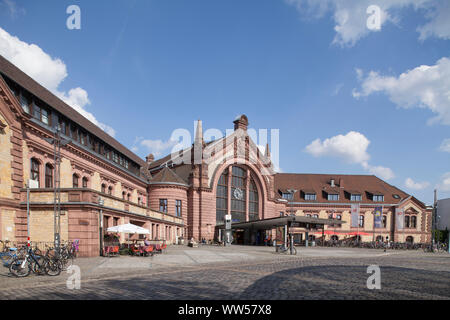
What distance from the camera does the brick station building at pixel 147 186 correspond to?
67.1 feet

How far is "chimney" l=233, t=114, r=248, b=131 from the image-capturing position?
55716mm

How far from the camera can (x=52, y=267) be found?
43.1 ft

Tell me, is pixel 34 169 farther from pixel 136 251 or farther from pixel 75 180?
pixel 136 251

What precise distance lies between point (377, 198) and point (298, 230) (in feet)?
57.9

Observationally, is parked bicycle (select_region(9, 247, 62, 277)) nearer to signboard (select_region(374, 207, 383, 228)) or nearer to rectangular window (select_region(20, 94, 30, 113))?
rectangular window (select_region(20, 94, 30, 113))

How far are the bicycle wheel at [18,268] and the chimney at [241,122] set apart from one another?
4519cm

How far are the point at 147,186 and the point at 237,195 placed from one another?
573 inches

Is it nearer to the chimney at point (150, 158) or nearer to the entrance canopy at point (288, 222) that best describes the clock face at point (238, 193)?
the entrance canopy at point (288, 222)

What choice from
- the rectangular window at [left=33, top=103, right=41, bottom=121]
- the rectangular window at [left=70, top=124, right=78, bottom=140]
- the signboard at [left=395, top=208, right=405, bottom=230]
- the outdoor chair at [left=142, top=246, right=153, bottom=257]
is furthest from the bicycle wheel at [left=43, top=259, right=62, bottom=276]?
the signboard at [left=395, top=208, right=405, bottom=230]

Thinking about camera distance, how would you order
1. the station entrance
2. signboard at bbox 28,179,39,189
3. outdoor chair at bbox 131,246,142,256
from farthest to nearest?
the station entrance, outdoor chair at bbox 131,246,142,256, signboard at bbox 28,179,39,189

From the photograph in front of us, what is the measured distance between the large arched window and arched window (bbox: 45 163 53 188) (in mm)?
28850

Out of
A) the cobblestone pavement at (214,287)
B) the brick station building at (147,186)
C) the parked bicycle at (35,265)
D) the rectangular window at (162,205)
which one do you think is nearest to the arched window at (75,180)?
the brick station building at (147,186)
